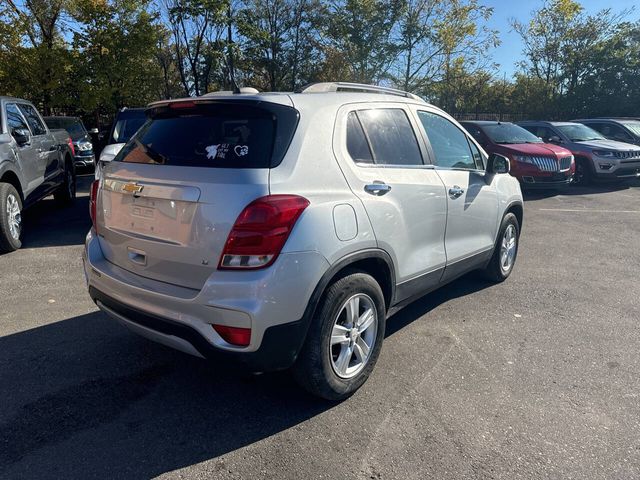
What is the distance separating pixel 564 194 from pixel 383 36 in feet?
36.1

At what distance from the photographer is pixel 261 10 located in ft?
68.1

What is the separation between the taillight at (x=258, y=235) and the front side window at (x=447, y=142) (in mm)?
1864

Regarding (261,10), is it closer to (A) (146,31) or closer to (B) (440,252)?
(A) (146,31)

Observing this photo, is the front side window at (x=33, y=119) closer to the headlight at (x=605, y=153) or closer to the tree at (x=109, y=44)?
the tree at (x=109, y=44)

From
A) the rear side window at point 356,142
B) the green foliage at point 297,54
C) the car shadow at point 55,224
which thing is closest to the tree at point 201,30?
the green foliage at point 297,54

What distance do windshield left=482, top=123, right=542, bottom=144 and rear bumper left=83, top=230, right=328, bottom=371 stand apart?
10295 mm

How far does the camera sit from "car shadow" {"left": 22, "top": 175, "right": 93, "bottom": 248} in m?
6.94

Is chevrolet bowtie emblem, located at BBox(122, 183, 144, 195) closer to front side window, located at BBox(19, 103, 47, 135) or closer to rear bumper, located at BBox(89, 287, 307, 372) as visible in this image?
rear bumper, located at BBox(89, 287, 307, 372)

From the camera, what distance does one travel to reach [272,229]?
255cm

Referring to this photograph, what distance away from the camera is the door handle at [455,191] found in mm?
4020

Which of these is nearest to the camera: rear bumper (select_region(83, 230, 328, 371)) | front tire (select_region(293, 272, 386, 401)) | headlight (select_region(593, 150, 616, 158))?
rear bumper (select_region(83, 230, 328, 371))

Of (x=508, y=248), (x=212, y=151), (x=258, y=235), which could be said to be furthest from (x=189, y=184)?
(x=508, y=248)

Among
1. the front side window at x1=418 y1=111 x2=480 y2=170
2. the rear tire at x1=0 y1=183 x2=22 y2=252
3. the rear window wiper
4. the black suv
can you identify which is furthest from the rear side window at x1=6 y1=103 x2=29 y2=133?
the black suv

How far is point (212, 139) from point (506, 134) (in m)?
10.7
